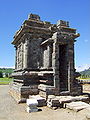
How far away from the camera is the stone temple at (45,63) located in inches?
409

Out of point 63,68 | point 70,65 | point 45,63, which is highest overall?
point 45,63

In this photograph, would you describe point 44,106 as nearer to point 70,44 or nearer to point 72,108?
point 72,108

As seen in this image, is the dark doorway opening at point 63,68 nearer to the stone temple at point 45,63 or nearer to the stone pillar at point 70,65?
the stone temple at point 45,63

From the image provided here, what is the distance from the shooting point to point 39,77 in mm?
11523

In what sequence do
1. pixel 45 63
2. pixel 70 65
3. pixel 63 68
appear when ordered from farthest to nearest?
pixel 45 63
pixel 63 68
pixel 70 65

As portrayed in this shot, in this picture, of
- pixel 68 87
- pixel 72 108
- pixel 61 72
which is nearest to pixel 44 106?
pixel 72 108

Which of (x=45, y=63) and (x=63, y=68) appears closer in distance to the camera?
(x=63, y=68)

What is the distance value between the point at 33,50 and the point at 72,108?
20.7ft

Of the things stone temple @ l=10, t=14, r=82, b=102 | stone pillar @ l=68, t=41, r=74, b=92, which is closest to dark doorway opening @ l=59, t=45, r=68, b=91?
stone temple @ l=10, t=14, r=82, b=102

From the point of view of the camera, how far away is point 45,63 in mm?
12227

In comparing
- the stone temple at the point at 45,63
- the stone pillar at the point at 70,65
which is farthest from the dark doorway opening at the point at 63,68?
the stone pillar at the point at 70,65

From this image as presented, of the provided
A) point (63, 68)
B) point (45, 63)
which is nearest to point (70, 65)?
point (63, 68)

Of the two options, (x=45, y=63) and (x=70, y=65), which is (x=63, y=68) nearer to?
(x=70, y=65)

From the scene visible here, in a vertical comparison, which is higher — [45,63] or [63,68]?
[45,63]
